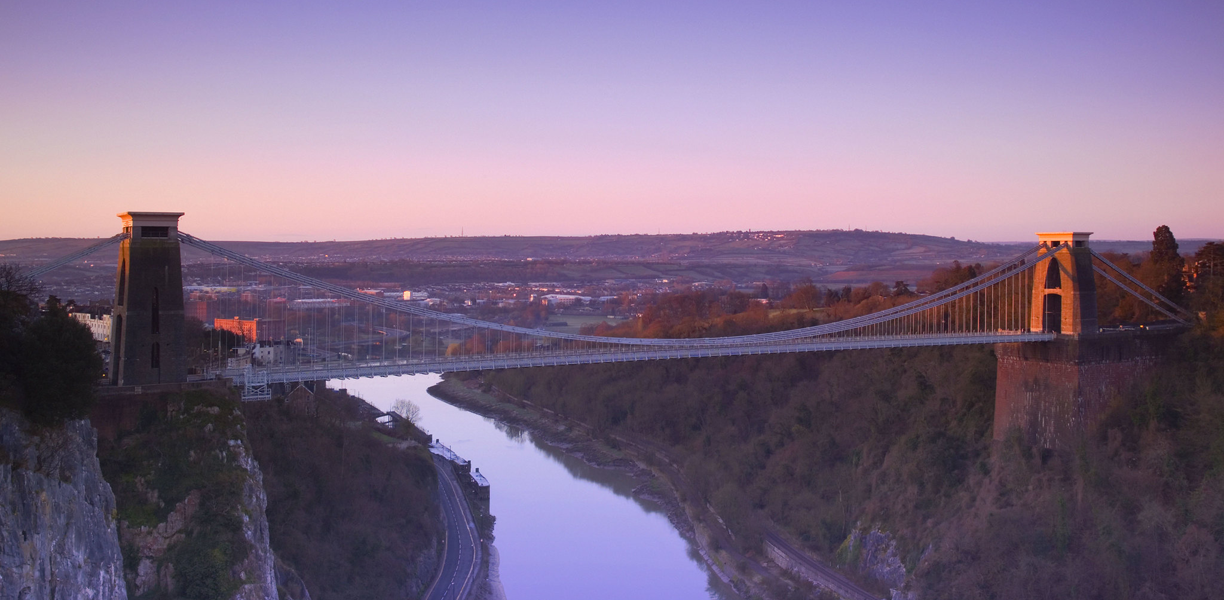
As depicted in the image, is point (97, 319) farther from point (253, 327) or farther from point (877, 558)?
point (877, 558)

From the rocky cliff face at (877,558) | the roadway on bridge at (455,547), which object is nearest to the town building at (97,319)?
the roadway on bridge at (455,547)

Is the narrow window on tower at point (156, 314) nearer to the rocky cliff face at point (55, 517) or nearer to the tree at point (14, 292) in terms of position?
the tree at point (14, 292)

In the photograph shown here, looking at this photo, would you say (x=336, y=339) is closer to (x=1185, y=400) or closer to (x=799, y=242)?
(x=1185, y=400)

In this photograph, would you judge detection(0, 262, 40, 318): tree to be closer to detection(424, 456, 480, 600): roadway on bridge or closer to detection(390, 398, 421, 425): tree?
detection(424, 456, 480, 600): roadway on bridge

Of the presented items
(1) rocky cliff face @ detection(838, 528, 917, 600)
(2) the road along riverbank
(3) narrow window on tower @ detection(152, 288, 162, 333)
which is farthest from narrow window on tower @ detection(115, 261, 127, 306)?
(1) rocky cliff face @ detection(838, 528, 917, 600)

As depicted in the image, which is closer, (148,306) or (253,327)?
(148,306)

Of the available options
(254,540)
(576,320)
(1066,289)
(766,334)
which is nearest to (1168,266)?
(1066,289)

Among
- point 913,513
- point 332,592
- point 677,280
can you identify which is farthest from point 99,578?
point 677,280
